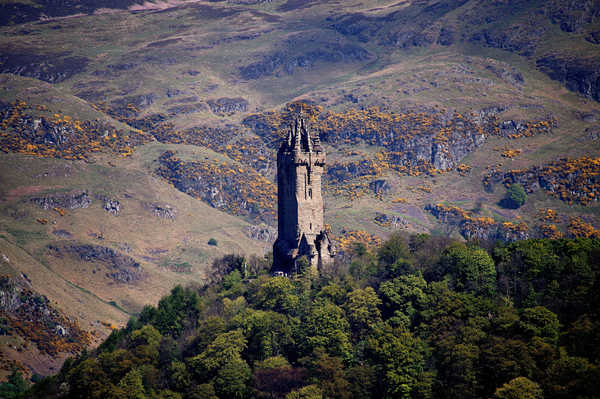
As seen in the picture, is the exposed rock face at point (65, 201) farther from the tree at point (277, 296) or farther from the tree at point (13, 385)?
the tree at point (277, 296)

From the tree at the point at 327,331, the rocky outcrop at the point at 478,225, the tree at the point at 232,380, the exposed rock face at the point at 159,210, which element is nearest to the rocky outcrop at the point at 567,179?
the rocky outcrop at the point at 478,225

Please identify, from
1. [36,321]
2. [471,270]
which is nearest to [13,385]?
[36,321]

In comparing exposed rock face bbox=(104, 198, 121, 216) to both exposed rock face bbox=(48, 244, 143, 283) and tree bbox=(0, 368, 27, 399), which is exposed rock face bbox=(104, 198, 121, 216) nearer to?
exposed rock face bbox=(48, 244, 143, 283)

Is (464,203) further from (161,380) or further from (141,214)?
(161,380)

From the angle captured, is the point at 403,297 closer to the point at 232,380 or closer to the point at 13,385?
the point at 232,380

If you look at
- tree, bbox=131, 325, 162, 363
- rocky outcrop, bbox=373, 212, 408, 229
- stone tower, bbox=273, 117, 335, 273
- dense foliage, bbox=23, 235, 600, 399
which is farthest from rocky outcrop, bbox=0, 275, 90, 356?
rocky outcrop, bbox=373, 212, 408, 229

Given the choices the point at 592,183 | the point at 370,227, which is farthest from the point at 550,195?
the point at 370,227

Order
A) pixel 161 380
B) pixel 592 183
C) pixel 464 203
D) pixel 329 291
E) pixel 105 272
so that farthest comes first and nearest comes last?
pixel 464 203, pixel 592 183, pixel 105 272, pixel 329 291, pixel 161 380
